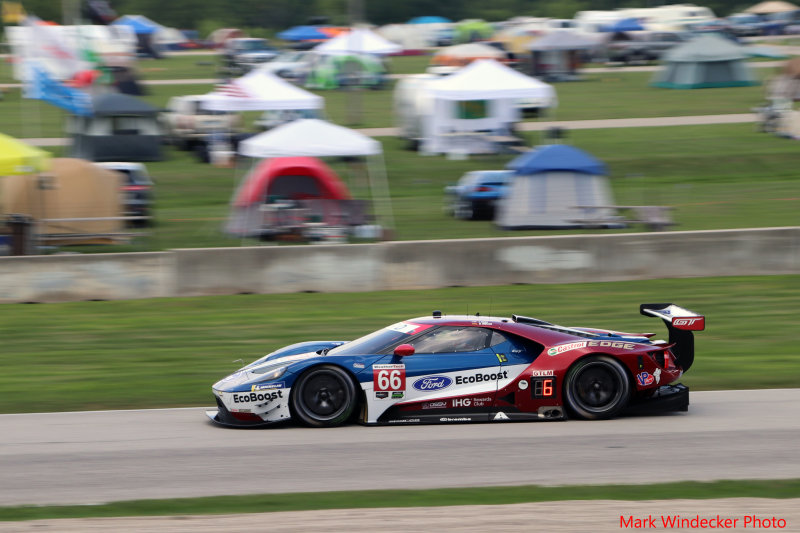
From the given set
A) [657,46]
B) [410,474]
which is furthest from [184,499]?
[657,46]

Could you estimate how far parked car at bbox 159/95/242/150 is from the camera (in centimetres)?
3244

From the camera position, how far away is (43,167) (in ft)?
66.8

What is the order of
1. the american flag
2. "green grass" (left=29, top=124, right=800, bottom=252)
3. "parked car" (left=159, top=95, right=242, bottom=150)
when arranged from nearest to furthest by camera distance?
1. "green grass" (left=29, top=124, right=800, bottom=252)
2. the american flag
3. "parked car" (left=159, top=95, right=242, bottom=150)

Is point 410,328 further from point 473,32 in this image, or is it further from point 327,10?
point 327,10

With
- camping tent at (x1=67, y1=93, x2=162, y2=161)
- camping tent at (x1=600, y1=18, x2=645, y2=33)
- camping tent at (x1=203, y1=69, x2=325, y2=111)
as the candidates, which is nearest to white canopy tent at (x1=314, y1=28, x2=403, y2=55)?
camping tent at (x1=203, y1=69, x2=325, y2=111)

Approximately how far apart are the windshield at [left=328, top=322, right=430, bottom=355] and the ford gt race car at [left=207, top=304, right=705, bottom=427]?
0.04 feet

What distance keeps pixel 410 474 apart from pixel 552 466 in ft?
3.75

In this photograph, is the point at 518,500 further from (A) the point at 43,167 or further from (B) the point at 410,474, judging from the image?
(A) the point at 43,167

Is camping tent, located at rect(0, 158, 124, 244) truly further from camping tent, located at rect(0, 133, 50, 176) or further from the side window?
the side window

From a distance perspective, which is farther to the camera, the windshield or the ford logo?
the windshield

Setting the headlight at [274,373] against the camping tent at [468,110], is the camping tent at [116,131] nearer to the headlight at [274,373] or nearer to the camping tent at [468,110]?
the camping tent at [468,110]

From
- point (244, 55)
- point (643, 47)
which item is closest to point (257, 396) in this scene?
point (244, 55)

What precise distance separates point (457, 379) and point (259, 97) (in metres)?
22.2

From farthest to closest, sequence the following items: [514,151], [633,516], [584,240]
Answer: [514,151]
[584,240]
[633,516]
